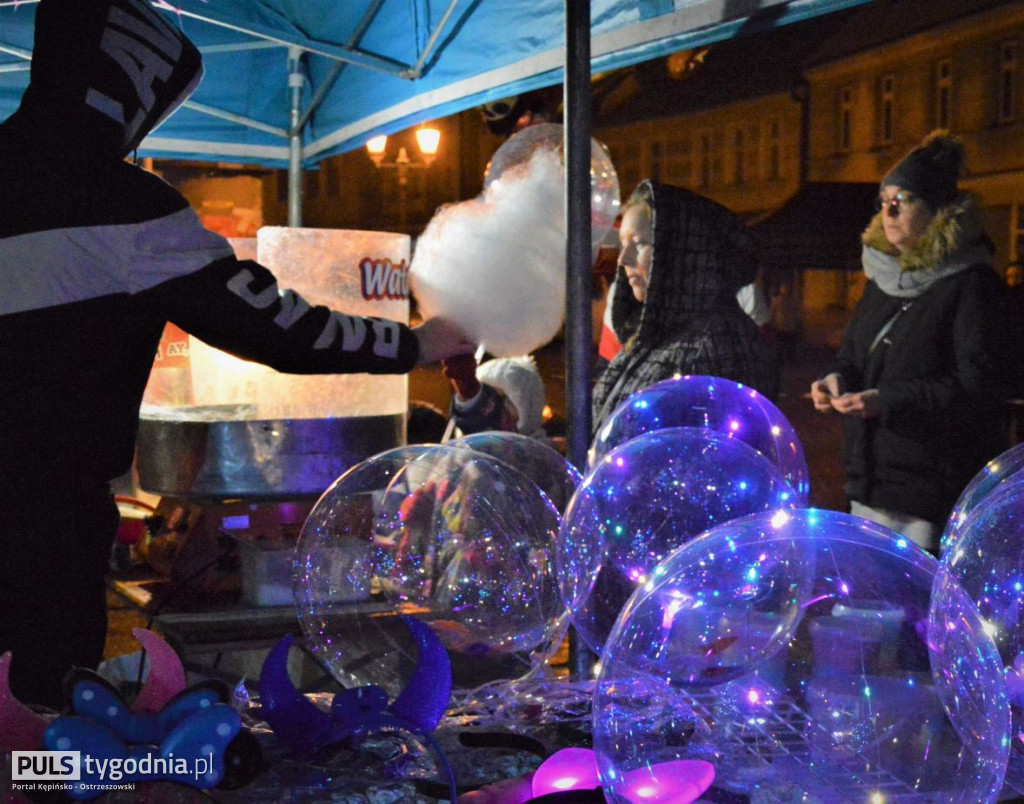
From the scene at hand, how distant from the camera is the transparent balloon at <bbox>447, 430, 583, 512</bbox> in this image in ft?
7.07

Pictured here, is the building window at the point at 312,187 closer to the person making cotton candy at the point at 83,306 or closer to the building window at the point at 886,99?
the building window at the point at 886,99

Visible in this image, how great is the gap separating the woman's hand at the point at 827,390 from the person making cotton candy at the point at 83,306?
1.88m

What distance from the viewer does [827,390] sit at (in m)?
3.43

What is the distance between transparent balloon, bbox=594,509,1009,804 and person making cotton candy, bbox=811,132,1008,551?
2137 millimetres

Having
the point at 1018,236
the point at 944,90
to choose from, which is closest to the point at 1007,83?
the point at 944,90

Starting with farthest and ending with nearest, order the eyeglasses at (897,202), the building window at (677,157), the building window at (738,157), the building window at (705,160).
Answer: the building window at (677,157) < the building window at (705,160) < the building window at (738,157) < the eyeglasses at (897,202)

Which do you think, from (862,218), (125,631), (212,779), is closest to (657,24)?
(212,779)

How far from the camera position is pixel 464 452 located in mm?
1972

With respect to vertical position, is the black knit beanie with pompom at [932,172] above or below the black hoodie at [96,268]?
above

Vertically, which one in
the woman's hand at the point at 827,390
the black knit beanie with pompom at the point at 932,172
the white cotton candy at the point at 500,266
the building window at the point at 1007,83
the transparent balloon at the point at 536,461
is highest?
the building window at the point at 1007,83

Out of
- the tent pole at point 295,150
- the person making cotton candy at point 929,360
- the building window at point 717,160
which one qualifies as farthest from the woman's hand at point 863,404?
the building window at point 717,160

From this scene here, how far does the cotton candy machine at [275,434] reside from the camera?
3.01m

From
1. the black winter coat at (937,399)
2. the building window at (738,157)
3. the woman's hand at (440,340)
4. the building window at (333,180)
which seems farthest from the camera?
the building window at (333,180)

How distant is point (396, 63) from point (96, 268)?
8.58 feet
